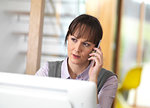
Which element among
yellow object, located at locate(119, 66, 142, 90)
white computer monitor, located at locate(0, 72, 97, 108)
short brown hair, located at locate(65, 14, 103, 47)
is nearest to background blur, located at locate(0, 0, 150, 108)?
yellow object, located at locate(119, 66, 142, 90)

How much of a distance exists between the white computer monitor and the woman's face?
72 cm

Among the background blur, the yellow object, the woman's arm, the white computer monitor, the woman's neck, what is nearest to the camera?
the white computer monitor

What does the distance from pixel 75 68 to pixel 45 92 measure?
897mm

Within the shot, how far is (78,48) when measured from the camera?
1.36 meters

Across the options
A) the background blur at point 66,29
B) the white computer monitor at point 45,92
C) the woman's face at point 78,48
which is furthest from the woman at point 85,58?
the background blur at point 66,29

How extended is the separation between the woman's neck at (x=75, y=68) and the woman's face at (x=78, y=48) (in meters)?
0.10

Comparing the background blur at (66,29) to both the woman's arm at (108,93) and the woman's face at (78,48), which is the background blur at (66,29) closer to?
the woman's face at (78,48)

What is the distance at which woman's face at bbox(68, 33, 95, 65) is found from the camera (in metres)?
1.37

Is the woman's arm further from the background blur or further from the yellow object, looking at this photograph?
the yellow object

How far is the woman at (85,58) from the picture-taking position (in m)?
1.35

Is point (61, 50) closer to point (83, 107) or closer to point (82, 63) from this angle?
point (82, 63)

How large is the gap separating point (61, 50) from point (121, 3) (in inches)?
82.4

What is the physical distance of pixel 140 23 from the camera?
5.93 m

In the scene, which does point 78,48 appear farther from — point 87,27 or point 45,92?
point 45,92
